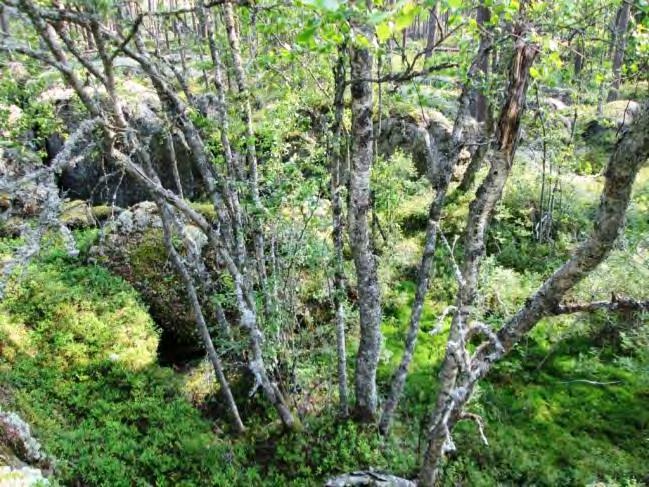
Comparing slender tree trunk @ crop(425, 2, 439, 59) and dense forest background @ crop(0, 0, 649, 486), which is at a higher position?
slender tree trunk @ crop(425, 2, 439, 59)

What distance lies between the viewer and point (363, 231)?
19.6ft

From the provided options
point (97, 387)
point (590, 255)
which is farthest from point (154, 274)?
point (590, 255)

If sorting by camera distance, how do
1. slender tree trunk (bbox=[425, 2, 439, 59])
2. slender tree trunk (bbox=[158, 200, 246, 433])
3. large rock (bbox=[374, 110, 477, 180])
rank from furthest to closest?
large rock (bbox=[374, 110, 477, 180]), slender tree trunk (bbox=[158, 200, 246, 433]), slender tree trunk (bbox=[425, 2, 439, 59])

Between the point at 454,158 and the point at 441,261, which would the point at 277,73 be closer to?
the point at 454,158

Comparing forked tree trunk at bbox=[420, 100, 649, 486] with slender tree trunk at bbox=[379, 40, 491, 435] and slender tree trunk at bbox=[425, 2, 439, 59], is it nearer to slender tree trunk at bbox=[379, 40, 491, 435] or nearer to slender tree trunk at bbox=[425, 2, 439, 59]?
slender tree trunk at bbox=[425, 2, 439, 59]

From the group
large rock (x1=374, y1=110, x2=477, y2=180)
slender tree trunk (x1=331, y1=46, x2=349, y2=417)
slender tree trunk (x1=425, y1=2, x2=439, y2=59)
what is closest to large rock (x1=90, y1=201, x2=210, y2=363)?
slender tree trunk (x1=331, y1=46, x2=349, y2=417)

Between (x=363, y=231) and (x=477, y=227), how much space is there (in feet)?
5.41

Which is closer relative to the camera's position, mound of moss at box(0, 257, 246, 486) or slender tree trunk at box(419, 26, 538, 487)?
slender tree trunk at box(419, 26, 538, 487)

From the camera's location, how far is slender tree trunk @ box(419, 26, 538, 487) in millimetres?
4094

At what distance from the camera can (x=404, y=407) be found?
306 inches

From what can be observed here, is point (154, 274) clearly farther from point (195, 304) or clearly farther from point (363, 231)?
point (363, 231)

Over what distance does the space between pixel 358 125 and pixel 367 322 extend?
279 cm

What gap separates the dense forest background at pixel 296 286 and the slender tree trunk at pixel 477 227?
22 mm

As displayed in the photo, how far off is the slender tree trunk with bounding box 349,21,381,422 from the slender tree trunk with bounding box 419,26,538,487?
146 cm
